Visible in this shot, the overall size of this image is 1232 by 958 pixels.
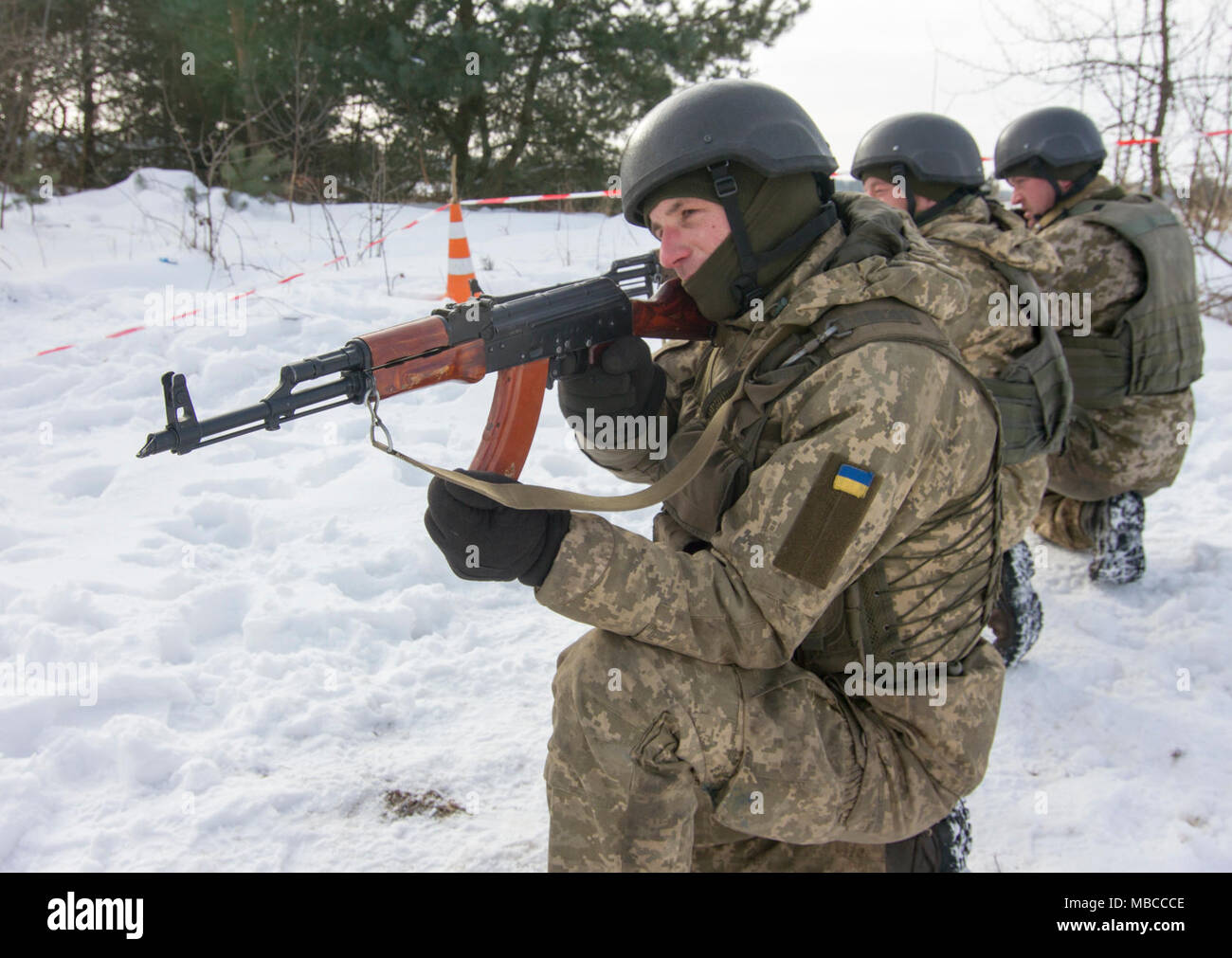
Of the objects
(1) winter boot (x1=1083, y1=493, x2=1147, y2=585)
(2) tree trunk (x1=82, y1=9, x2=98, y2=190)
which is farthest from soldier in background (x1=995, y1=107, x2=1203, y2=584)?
(2) tree trunk (x1=82, y1=9, x2=98, y2=190)

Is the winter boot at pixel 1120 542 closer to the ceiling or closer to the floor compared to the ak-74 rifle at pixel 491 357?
closer to the floor

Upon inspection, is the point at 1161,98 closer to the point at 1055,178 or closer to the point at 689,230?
the point at 1055,178

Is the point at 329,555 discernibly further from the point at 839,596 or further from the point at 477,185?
the point at 477,185

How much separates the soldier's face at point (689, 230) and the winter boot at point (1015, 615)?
76.3 inches

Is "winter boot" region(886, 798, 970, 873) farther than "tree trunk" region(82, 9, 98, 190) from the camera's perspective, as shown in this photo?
No

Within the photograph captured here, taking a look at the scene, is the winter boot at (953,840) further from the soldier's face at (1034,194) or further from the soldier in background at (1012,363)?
the soldier's face at (1034,194)

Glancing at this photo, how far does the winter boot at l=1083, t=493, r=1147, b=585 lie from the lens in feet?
13.2

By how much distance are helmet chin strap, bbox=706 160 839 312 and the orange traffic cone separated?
4.54 metres

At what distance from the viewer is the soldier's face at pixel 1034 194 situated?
14.7ft

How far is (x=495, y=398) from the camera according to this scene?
7.52ft

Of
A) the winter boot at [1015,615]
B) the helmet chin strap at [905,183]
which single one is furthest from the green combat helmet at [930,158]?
the winter boot at [1015,615]

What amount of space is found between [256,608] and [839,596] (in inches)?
80.5

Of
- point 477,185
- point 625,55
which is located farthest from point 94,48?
point 625,55

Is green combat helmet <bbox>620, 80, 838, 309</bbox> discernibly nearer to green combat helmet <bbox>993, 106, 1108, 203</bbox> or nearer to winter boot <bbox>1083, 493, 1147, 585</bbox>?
winter boot <bbox>1083, 493, 1147, 585</bbox>
